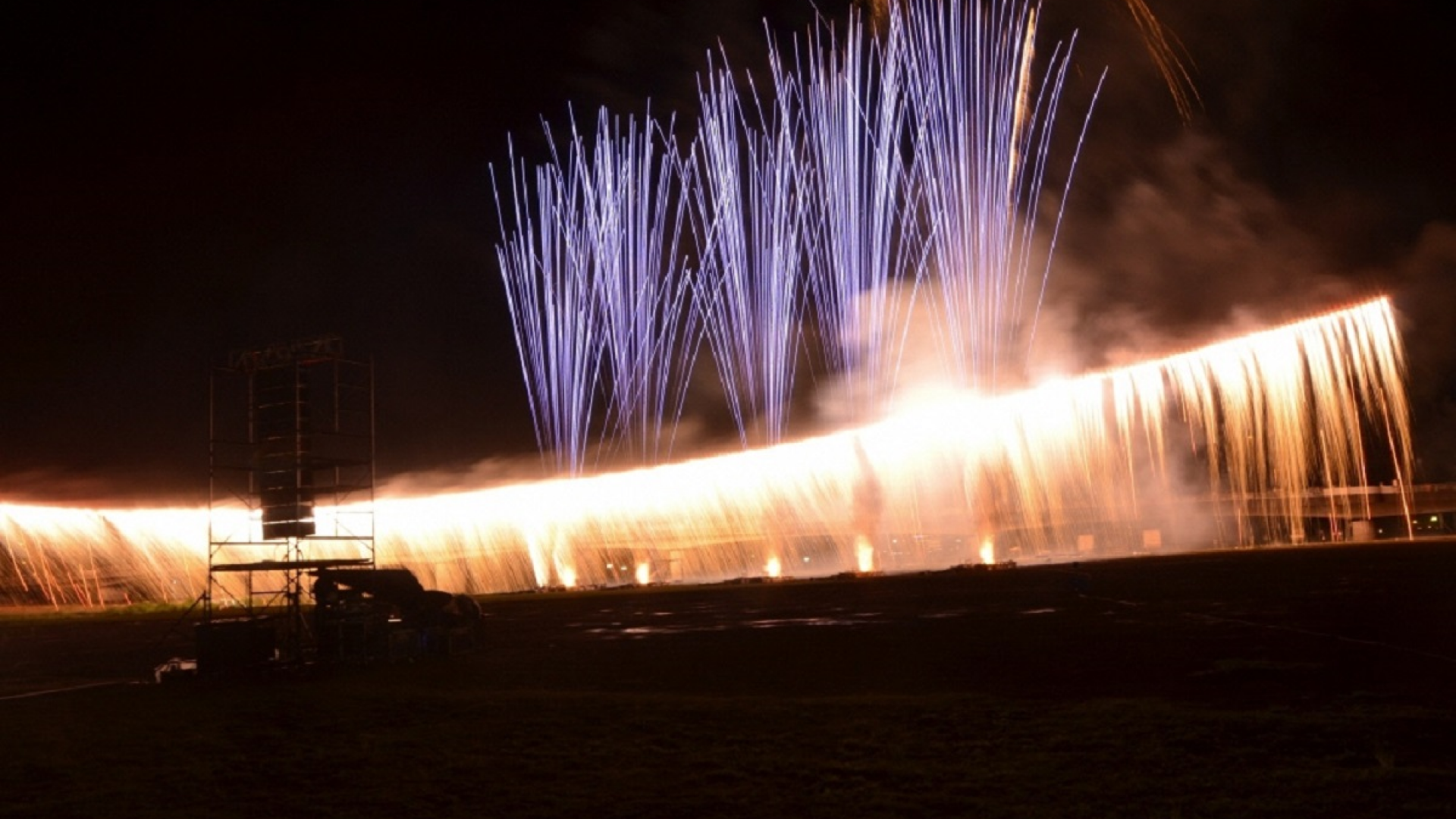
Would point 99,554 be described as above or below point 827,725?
above

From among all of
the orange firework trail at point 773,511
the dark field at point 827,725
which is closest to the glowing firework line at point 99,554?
the orange firework trail at point 773,511

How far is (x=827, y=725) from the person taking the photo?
10617 mm

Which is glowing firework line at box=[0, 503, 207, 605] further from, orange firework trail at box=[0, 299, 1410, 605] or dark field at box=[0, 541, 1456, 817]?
dark field at box=[0, 541, 1456, 817]

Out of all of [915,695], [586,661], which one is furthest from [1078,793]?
[586,661]

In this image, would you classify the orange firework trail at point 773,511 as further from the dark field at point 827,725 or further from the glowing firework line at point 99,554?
the dark field at point 827,725

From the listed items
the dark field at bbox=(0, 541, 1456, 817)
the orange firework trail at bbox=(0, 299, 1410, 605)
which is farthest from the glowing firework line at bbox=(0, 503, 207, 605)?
the dark field at bbox=(0, 541, 1456, 817)

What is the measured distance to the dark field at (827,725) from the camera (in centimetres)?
785

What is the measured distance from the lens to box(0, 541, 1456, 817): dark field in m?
7.85

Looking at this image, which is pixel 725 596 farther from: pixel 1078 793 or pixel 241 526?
pixel 1078 793

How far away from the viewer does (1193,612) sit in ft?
68.9

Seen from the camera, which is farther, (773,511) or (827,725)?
(773,511)

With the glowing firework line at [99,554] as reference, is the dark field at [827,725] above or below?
below

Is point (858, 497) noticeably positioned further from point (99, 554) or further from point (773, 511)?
point (99, 554)

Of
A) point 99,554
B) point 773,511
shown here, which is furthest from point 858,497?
point 99,554
